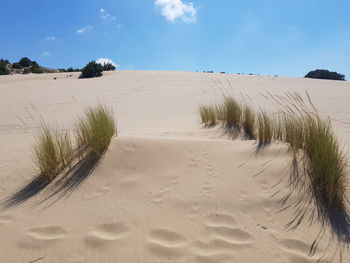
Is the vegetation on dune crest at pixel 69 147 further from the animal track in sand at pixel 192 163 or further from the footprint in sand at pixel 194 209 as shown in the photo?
the footprint in sand at pixel 194 209

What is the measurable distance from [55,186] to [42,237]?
0.81m

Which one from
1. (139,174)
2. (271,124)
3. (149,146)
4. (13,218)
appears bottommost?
(13,218)

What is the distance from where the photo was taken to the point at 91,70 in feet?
62.3

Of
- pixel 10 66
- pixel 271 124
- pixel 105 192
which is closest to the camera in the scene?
pixel 105 192

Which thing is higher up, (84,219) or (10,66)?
(10,66)

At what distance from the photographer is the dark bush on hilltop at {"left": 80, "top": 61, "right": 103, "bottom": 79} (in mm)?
18922

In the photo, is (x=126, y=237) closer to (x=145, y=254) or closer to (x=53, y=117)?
(x=145, y=254)

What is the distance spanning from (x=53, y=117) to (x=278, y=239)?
7535 mm

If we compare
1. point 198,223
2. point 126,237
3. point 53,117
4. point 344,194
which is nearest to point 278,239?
point 198,223

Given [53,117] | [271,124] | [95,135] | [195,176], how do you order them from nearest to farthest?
[195,176]
[95,135]
[271,124]
[53,117]

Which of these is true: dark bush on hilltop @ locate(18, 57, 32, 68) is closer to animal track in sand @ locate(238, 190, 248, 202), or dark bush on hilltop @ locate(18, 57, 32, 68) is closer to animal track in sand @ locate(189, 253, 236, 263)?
animal track in sand @ locate(238, 190, 248, 202)

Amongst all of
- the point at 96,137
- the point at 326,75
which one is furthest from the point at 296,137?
the point at 326,75

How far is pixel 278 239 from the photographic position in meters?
1.90

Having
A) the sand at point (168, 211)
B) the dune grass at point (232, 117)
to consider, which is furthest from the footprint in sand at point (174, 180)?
the dune grass at point (232, 117)
